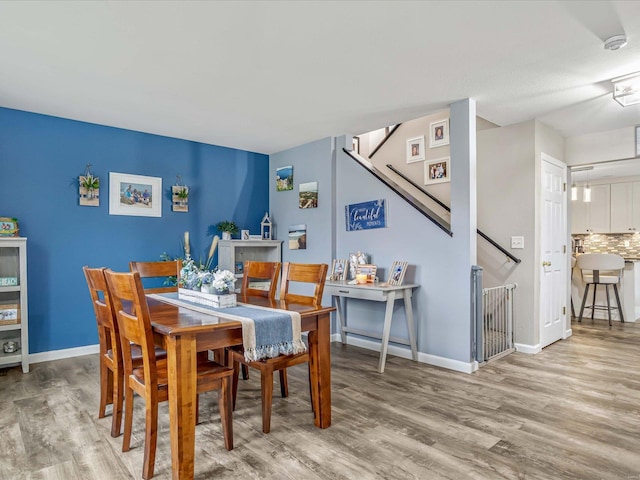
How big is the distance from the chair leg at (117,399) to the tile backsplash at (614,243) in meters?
8.38

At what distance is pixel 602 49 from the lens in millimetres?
2596

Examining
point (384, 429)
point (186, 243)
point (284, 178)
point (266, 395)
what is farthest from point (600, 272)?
point (186, 243)

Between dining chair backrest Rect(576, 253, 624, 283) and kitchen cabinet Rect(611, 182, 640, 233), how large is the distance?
1617 millimetres

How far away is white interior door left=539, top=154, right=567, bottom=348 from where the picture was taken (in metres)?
4.30

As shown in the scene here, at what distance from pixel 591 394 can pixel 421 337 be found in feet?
4.65

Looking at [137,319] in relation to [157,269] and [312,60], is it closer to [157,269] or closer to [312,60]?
[157,269]

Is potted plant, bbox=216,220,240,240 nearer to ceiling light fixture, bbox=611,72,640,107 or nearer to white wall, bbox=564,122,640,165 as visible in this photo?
ceiling light fixture, bbox=611,72,640,107

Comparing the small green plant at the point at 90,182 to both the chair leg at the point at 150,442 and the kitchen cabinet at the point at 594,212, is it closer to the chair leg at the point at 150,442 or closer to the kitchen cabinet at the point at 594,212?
the chair leg at the point at 150,442

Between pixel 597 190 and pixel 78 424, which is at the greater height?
pixel 597 190

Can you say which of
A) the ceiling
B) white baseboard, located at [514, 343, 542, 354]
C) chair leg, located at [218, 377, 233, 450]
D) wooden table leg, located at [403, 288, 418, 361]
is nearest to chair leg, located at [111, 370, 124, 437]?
chair leg, located at [218, 377, 233, 450]

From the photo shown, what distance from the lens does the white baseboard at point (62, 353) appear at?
3.87 m

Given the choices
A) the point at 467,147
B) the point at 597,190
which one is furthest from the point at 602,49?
the point at 597,190

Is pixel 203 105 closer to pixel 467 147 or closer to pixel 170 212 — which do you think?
pixel 170 212

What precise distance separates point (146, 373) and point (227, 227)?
3.24 metres
